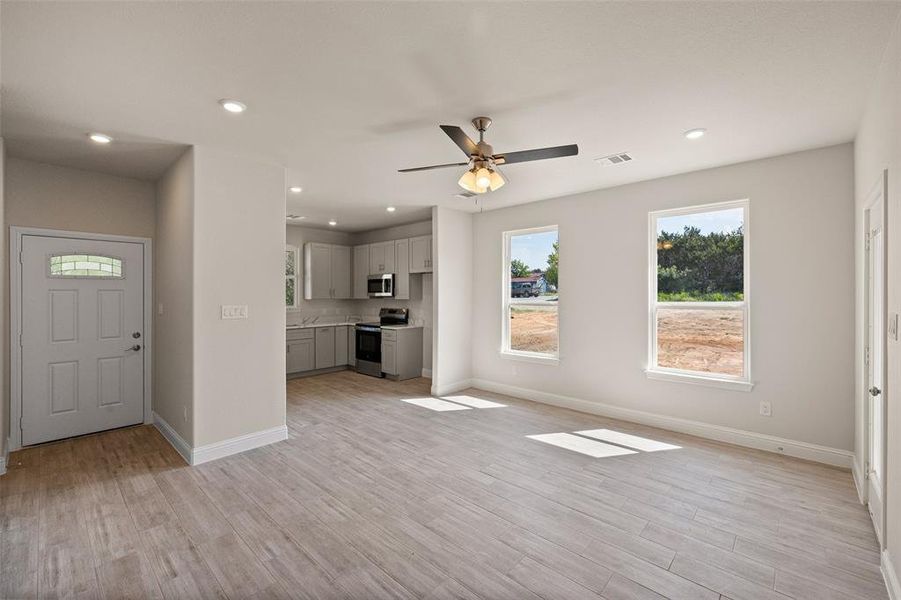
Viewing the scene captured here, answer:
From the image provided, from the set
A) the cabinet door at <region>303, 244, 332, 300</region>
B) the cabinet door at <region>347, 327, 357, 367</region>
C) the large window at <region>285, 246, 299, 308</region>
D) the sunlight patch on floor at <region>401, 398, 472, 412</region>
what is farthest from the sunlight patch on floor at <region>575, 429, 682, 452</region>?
the large window at <region>285, 246, 299, 308</region>

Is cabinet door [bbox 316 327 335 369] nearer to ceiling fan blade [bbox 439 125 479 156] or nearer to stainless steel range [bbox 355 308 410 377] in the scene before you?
stainless steel range [bbox 355 308 410 377]

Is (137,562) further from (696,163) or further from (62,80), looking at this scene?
(696,163)

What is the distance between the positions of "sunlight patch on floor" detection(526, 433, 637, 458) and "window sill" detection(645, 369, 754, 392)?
103 cm

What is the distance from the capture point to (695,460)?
11.5ft

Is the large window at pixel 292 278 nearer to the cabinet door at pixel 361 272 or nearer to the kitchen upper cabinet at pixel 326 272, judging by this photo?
the kitchen upper cabinet at pixel 326 272

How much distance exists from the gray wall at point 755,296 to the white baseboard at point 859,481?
0.69ft

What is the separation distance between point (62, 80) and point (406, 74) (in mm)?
1992

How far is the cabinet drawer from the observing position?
21.9ft

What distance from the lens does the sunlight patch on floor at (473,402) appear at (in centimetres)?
520

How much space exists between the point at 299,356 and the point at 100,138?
426 centimetres

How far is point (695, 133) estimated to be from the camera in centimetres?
314

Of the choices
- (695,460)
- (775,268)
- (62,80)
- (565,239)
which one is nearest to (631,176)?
(565,239)

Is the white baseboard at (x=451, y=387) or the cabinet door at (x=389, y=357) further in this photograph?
the cabinet door at (x=389, y=357)

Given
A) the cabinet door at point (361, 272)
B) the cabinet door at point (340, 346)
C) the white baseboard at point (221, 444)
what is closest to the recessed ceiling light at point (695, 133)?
the white baseboard at point (221, 444)
